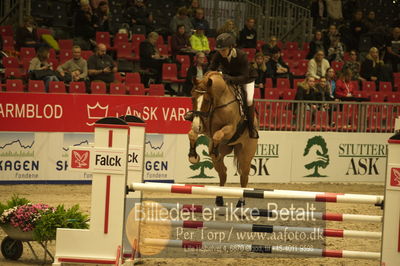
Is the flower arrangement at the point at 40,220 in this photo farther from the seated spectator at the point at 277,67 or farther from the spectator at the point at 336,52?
the spectator at the point at 336,52

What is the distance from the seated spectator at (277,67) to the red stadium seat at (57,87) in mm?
5251

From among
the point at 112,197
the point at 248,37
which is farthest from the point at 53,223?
the point at 248,37

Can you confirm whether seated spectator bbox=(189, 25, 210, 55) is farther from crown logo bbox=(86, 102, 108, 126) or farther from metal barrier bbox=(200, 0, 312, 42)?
crown logo bbox=(86, 102, 108, 126)

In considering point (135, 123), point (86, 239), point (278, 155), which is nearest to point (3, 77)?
point (278, 155)

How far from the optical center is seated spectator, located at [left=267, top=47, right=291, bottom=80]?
1656 cm

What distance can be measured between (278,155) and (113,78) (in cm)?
373

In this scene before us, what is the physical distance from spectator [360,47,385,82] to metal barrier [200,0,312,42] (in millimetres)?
3155

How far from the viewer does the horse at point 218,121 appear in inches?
341

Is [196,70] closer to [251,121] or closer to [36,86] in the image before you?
[36,86]

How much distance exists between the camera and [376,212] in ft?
38.3

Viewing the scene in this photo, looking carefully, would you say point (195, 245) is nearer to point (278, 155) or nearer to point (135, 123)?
point (135, 123)

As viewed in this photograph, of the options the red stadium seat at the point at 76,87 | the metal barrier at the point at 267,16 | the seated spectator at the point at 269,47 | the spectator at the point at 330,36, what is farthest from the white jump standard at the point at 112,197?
the metal barrier at the point at 267,16

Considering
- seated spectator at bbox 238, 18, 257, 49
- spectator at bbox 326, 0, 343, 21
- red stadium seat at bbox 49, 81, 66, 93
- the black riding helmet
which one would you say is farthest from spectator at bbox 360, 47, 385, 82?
the black riding helmet

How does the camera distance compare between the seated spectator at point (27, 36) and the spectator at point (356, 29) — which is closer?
the seated spectator at point (27, 36)
